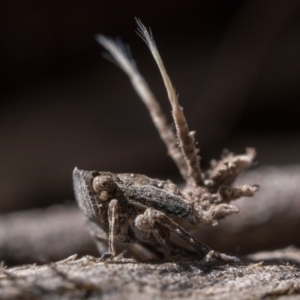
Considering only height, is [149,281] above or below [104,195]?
below

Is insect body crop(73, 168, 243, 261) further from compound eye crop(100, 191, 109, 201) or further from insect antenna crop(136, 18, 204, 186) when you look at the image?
insect antenna crop(136, 18, 204, 186)

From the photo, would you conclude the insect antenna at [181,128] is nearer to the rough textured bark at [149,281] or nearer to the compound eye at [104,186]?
the compound eye at [104,186]

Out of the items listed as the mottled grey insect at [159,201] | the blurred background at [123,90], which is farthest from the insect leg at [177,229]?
the blurred background at [123,90]

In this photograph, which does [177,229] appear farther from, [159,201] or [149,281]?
[149,281]

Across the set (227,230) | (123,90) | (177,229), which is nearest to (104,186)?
(177,229)

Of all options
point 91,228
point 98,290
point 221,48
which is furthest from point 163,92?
point 98,290

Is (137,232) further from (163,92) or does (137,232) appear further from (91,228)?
(163,92)
